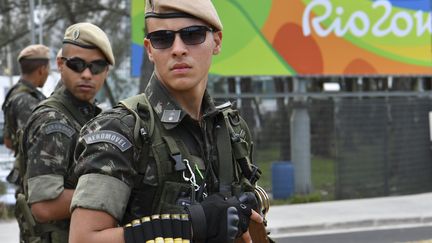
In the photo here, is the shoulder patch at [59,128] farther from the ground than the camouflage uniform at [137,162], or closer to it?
closer to it

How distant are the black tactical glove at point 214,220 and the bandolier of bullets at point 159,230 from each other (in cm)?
3

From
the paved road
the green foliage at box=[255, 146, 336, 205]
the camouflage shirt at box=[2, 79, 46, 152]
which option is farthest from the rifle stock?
the green foliage at box=[255, 146, 336, 205]

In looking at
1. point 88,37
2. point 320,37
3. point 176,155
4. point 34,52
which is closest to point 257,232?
point 176,155

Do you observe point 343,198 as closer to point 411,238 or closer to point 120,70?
point 411,238

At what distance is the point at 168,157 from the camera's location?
1.93m

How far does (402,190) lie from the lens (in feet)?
40.0

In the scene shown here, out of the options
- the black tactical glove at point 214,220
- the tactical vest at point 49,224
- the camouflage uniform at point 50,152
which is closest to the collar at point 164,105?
the black tactical glove at point 214,220

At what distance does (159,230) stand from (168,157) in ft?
0.70

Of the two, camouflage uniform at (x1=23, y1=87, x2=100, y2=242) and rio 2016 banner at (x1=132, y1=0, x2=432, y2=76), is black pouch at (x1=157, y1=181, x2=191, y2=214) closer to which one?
camouflage uniform at (x1=23, y1=87, x2=100, y2=242)

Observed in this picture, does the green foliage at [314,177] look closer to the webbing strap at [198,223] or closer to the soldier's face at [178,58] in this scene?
the soldier's face at [178,58]

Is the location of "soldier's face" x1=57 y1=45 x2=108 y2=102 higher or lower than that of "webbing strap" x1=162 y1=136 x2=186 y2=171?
higher

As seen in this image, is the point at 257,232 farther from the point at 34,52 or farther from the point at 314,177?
the point at 314,177

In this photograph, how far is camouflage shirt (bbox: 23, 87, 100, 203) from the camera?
2752 millimetres

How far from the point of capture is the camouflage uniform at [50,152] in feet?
9.03
